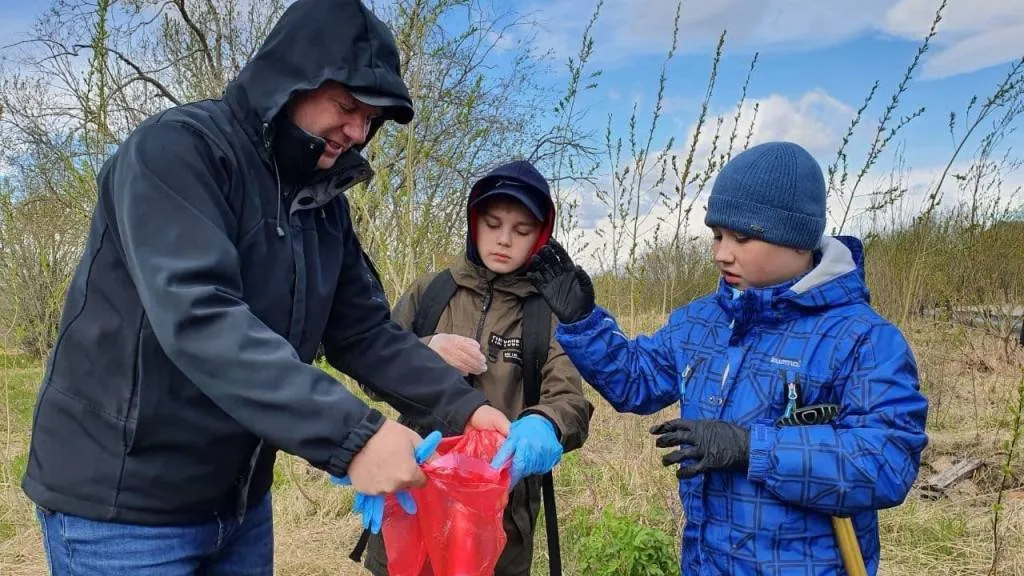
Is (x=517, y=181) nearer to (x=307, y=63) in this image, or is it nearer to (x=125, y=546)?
(x=307, y=63)

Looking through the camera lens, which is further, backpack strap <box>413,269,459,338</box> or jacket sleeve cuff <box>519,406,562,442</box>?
backpack strap <box>413,269,459,338</box>

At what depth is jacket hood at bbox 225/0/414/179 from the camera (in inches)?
60.1

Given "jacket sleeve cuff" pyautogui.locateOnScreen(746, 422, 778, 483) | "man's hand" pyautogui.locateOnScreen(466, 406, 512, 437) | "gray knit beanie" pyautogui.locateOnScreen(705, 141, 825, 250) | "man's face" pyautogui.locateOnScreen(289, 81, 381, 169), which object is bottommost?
"jacket sleeve cuff" pyautogui.locateOnScreen(746, 422, 778, 483)

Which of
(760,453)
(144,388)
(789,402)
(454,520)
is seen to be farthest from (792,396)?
(144,388)

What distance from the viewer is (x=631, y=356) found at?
199cm

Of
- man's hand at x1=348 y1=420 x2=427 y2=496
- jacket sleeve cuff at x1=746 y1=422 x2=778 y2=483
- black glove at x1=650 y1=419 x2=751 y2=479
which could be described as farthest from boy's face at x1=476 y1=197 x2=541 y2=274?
man's hand at x1=348 y1=420 x2=427 y2=496

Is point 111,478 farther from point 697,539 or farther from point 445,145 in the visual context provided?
point 445,145

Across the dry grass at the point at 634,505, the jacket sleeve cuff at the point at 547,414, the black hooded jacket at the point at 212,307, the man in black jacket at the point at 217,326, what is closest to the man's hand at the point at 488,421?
the man in black jacket at the point at 217,326

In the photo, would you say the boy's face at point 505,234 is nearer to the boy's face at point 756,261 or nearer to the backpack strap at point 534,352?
the backpack strap at point 534,352

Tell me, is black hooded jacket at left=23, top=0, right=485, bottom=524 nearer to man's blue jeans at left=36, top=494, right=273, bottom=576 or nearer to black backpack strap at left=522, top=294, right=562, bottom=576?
man's blue jeans at left=36, top=494, right=273, bottom=576

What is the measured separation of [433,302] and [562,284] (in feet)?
2.24

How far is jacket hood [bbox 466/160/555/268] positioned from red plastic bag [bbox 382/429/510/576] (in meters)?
0.91

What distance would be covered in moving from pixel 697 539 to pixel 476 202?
1292mm

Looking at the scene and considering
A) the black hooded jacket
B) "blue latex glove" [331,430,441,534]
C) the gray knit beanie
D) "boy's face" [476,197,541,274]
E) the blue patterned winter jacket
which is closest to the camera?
the black hooded jacket
